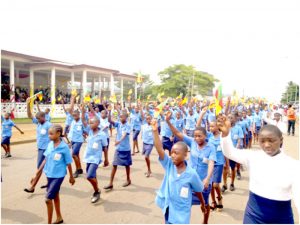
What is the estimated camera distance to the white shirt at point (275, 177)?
237 centimetres

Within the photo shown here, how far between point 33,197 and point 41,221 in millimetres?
1180

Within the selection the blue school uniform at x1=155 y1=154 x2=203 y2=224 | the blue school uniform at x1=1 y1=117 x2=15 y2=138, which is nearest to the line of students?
the blue school uniform at x1=155 y1=154 x2=203 y2=224

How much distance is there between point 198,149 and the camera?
4.09m

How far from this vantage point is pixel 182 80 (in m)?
40.9

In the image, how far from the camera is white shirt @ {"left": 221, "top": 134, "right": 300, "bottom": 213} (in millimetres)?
2367

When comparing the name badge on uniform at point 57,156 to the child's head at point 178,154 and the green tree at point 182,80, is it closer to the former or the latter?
the child's head at point 178,154

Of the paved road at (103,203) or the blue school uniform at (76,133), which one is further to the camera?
the blue school uniform at (76,133)

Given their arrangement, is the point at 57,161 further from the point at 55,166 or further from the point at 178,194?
the point at 178,194

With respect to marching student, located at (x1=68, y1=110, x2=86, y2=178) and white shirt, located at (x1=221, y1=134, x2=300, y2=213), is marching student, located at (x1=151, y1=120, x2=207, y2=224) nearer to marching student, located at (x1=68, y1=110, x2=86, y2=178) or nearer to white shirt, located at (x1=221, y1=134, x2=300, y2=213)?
white shirt, located at (x1=221, y1=134, x2=300, y2=213)

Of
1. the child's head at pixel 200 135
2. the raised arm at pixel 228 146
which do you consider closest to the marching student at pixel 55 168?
the child's head at pixel 200 135

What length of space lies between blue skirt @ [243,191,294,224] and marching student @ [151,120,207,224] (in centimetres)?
68

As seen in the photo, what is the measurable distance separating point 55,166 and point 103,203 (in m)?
1.33

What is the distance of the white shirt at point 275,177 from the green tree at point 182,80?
37822 mm

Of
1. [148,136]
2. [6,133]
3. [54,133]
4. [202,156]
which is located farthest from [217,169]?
[6,133]
